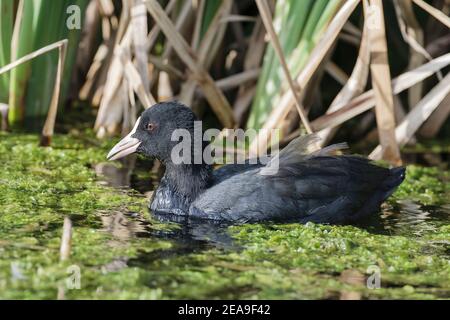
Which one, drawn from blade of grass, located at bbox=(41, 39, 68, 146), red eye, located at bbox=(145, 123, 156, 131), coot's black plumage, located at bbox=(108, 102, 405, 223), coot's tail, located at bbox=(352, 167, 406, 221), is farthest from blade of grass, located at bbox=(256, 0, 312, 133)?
blade of grass, located at bbox=(41, 39, 68, 146)

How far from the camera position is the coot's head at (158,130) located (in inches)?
195

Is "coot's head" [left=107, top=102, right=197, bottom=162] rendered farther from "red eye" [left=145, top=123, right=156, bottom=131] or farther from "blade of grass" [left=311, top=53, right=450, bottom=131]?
"blade of grass" [left=311, top=53, right=450, bottom=131]

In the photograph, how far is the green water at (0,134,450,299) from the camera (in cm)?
363

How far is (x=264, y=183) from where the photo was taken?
4.74 meters

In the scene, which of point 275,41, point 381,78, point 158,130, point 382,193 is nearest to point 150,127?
point 158,130

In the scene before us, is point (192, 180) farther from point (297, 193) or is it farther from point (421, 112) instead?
point (421, 112)

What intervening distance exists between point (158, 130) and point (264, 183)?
683 mm

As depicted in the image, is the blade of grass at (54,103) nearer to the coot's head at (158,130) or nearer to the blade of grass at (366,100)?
the coot's head at (158,130)

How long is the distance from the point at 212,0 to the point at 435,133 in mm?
2114

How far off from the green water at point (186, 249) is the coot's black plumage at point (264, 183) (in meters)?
0.12

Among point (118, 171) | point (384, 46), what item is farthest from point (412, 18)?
point (118, 171)

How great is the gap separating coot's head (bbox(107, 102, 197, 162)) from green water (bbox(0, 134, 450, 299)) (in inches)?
11.2

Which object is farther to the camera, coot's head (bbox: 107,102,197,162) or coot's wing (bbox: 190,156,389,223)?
coot's head (bbox: 107,102,197,162)
